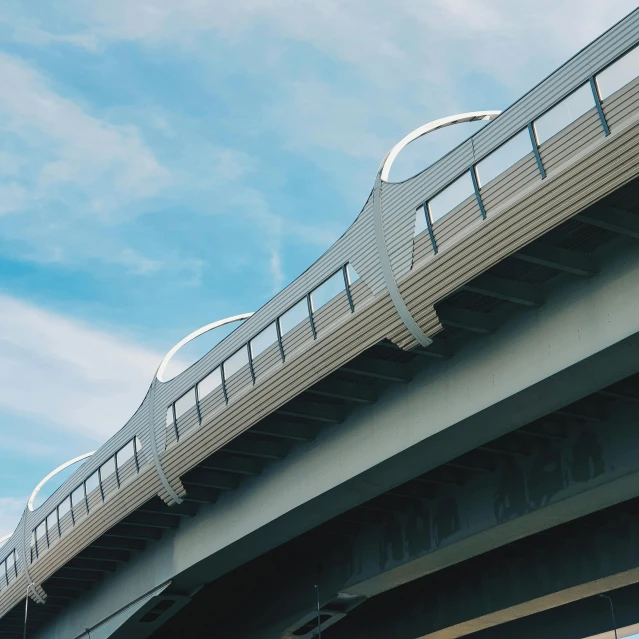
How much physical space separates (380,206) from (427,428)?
4757 millimetres

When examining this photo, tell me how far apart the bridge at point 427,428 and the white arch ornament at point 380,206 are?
0.05m

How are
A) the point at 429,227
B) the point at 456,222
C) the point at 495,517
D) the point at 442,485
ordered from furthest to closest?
the point at 442,485 < the point at 495,517 < the point at 429,227 < the point at 456,222

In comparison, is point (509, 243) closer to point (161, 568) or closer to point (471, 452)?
point (471, 452)

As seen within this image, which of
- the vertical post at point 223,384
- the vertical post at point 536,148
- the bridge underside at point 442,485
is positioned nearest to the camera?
the vertical post at point 536,148

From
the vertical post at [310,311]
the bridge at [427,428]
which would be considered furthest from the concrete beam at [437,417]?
the vertical post at [310,311]

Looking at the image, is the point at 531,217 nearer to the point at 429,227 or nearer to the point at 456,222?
the point at 456,222

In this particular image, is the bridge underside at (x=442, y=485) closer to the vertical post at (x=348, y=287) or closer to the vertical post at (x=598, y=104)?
the vertical post at (x=348, y=287)

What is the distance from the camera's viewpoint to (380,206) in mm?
21125

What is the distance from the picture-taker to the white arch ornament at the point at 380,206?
65.5 ft

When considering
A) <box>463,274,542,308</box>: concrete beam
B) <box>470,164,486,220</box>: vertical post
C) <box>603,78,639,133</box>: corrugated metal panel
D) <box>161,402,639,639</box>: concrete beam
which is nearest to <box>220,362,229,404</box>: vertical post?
<box>161,402,639,639</box>: concrete beam

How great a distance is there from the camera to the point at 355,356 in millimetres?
21484

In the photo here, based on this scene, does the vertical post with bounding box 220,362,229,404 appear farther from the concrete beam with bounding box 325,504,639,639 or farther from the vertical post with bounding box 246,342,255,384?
the concrete beam with bounding box 325,504,639,639

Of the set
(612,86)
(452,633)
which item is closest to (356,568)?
(452,633)

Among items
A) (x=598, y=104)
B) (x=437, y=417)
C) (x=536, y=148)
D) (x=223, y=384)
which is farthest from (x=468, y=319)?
(x=223, y=384)
